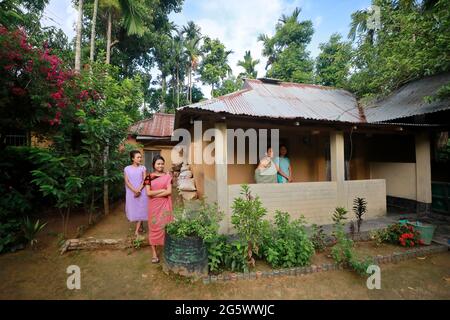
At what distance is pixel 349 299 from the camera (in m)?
3.01

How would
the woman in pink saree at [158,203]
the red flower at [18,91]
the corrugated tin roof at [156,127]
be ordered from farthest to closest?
the corrugated tin roof at [156,127] < the red flower at [18,91] < the woman in pink saree at [158,203]

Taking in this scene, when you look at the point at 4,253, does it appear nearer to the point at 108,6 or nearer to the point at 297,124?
the point at 297,124

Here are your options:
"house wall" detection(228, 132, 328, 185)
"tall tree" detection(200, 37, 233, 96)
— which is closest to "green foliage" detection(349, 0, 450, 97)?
"house wall" detection(228, 132, 328, 185)

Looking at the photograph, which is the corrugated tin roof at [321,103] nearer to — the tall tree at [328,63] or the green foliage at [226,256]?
the green foliage at [226,256]

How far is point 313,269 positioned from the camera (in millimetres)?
3604

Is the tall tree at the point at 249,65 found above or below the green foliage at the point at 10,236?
above

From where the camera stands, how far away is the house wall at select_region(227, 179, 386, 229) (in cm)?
516

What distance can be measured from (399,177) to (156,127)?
1248 cm

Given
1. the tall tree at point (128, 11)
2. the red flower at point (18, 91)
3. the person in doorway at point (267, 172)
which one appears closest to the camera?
the red flower at point (18, 91)

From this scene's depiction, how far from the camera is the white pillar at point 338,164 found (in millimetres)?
5738

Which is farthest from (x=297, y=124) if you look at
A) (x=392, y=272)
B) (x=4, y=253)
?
(x=4, y=253)

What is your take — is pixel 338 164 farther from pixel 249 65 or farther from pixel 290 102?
pixel 249 65

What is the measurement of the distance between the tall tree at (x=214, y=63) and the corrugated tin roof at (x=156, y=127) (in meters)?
10.7

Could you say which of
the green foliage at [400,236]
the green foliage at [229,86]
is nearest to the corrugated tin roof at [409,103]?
the green foliage at [400,236]
